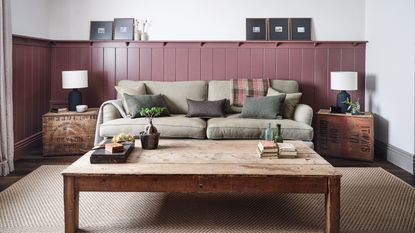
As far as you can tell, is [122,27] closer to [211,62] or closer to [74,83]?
[74,83]

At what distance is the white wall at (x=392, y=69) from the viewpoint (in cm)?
405

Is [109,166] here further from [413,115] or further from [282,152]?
[413,115]

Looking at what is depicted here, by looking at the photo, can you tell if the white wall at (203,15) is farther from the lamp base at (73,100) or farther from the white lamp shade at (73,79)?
the lamp base at (73,100)

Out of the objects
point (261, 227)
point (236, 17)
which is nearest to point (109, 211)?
point (261, 227)

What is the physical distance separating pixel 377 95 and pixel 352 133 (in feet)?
2.24

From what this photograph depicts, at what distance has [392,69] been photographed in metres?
4.43

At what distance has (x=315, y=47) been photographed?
5242 mm

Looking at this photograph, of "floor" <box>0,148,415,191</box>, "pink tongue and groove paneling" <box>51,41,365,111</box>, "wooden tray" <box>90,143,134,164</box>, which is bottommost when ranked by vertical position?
"floor" <box>0,148,415,191</box>

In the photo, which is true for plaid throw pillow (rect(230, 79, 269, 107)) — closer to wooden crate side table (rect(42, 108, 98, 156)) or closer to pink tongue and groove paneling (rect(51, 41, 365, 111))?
pink tongue and groove paneling (rect(51, 41, 365, 111))

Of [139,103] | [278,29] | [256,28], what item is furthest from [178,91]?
[278,29]

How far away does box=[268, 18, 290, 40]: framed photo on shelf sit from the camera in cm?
525

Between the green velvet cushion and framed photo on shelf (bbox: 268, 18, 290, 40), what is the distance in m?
1.69

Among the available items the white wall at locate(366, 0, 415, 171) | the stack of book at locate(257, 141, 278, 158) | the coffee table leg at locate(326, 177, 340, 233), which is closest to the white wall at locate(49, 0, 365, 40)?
the white wall at locate(366, 0, 415, 171)

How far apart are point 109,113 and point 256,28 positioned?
85.5 inches
